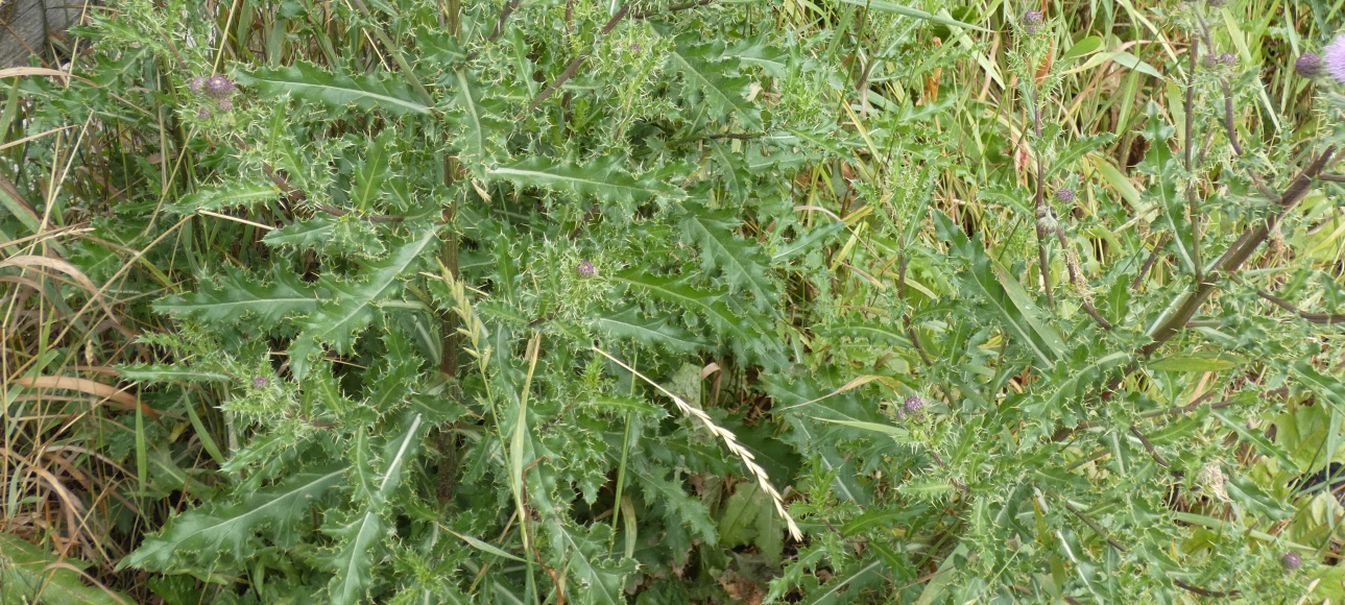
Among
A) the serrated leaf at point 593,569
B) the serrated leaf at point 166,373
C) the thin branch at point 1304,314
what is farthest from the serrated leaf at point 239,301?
the thin branch at point 1304,314

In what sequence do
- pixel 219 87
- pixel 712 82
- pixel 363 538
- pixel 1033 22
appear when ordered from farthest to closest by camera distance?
pixel 712 82, pixel 1033 22, pixel 363 538, pixel 219 87

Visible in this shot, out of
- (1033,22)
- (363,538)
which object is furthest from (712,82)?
(363,538)

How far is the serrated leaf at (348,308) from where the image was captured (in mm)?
2260

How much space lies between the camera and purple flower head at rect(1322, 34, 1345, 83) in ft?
7.04

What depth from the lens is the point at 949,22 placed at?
350 cm

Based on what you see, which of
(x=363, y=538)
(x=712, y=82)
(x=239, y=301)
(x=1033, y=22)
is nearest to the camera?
(x=363, y=538)

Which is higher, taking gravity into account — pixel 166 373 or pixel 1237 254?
pixel 1237 254

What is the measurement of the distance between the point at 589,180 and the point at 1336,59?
5.17 ft

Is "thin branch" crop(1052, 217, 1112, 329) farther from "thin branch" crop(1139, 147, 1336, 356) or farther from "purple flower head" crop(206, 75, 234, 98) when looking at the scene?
"purple flower head" crop(206, 75, 234, 98)

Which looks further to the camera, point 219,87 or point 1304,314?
point 1304,314

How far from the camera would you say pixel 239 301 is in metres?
2.55

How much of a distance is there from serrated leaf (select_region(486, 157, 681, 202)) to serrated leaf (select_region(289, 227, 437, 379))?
0.30 metres

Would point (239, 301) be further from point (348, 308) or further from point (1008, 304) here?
point (1008, 304)

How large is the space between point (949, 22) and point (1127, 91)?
1.09 meters
